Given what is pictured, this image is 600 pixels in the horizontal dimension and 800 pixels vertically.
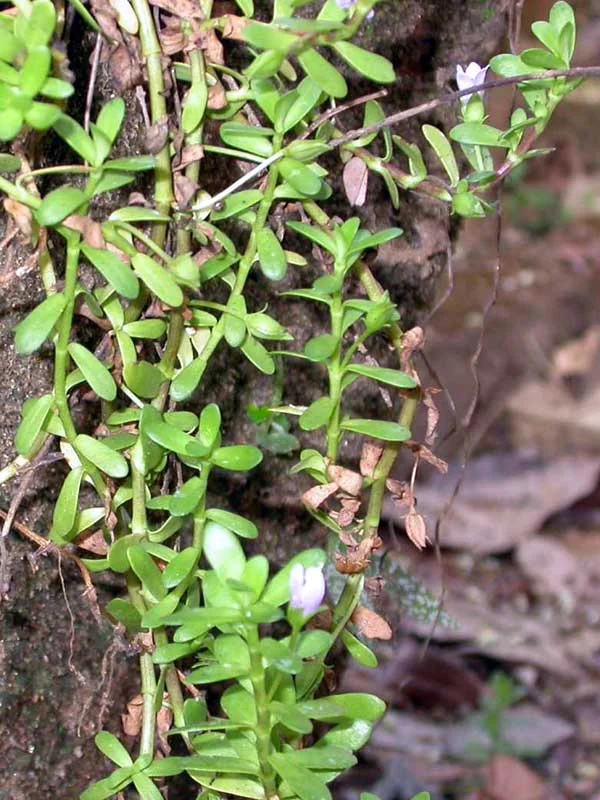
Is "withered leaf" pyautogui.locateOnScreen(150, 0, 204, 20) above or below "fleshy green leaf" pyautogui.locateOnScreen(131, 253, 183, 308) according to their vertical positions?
above

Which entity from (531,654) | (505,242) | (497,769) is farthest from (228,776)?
(505,242)

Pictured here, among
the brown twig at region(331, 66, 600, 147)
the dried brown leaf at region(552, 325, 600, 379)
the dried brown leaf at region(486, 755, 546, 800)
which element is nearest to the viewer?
the brown twig at region(331, 66, 600, 147)

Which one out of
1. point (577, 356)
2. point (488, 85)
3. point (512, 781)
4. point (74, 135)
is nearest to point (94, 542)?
point (74, 135)

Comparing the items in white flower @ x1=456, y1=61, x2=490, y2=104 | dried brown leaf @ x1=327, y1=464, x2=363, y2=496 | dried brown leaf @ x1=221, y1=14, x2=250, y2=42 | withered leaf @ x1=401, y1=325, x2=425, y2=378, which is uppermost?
dried brown leaf @ x1=221, y1=14, x2=250, y2=42

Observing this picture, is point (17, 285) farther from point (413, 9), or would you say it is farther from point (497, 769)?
point (497, 769)

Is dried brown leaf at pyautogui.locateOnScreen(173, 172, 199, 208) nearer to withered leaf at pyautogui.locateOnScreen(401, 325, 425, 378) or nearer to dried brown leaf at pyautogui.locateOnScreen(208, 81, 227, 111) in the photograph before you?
dried brown leaf at pyautogui.locateOnScreen(208, 81, 227, 111)

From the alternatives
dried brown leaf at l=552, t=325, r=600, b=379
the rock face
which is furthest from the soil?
dried brown leaf at l=552, t=325, r=600, b=379

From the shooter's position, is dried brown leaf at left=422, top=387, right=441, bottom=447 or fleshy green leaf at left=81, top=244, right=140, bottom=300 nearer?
fleshy green leaf at left=81, top=244, right=140, bottom=300
